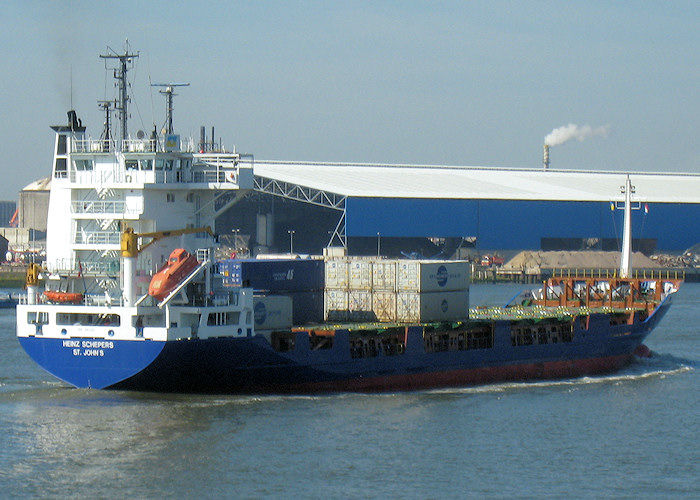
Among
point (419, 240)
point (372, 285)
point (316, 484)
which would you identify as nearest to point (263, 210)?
point (419, 240)

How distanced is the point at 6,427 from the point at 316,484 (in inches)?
347

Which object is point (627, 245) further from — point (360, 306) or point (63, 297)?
point (63, 297)

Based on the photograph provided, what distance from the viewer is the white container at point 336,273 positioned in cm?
3931

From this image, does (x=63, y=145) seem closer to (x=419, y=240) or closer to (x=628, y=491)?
(x=628, y=491)

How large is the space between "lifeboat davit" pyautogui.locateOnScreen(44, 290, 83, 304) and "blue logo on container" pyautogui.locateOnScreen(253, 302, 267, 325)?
477 cm

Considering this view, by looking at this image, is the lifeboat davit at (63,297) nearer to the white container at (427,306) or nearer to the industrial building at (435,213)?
the white container at (427,306)

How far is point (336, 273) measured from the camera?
3962 centimetres

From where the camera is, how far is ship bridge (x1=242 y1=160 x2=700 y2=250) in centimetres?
8944

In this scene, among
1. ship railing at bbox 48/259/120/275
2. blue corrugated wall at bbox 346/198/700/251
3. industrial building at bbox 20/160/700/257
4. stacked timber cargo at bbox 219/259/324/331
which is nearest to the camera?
ship railing at bbox 48/259/120/275

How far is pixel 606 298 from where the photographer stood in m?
49.9

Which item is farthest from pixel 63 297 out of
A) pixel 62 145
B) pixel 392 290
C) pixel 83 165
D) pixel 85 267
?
pixel 392 290

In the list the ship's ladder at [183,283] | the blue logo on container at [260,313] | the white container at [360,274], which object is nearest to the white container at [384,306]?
the white container at [360,274]

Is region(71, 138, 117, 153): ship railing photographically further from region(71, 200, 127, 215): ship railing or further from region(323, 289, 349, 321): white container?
region(323, 289, 349, 321): white container

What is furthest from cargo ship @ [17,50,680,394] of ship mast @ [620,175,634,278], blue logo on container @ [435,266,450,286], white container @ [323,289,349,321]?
ship mast @ [620,175,634,278]
